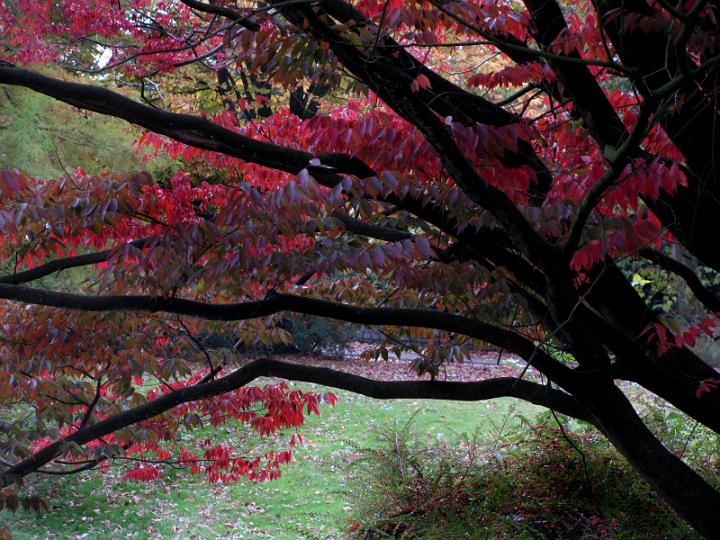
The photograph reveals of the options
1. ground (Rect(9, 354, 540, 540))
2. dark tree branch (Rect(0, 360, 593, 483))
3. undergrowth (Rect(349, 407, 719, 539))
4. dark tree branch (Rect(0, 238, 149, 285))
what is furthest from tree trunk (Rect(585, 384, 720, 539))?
ground (Rect(9, 354, 540, 540))

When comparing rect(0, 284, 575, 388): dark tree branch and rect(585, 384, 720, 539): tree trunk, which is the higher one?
rect(0, 284, 575, 388): dark tree branch

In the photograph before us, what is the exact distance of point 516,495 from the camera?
6.04 meters

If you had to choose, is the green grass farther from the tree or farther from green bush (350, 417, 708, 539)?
the tree

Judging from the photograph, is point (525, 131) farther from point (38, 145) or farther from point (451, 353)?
point (38, 145)

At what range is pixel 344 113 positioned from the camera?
5.81 meters

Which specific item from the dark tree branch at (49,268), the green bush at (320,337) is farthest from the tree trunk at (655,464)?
the green bush at (320,337)

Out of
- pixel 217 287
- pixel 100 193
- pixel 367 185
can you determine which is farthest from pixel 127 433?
pixel 367 185

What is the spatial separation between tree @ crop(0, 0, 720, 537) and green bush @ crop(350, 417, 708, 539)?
1590mm

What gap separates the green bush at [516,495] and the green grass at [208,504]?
738 mm

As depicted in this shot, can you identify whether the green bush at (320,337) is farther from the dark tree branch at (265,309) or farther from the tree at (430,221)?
the dark tree branch at (265,309)

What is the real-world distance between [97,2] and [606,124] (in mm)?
7309

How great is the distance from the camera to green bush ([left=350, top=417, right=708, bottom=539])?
17.4ft

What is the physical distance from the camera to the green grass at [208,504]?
8.38 meters

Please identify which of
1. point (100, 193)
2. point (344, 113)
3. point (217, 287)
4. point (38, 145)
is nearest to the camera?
point (100, 193)
